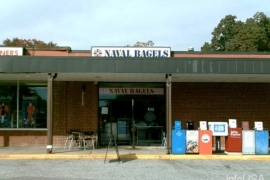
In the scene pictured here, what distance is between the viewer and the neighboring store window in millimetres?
18172

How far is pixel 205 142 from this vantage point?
48.3 feet

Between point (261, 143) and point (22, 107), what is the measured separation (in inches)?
421

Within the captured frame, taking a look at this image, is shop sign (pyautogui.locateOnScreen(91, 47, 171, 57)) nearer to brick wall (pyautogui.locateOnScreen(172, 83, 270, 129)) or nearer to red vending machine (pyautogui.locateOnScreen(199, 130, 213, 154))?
brick wall (pyautogui.locateOnScreen(172, 83, 270, 129))

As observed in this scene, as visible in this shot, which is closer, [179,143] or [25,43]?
[179,143]

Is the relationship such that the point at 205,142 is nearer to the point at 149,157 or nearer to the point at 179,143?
the point at 179,143

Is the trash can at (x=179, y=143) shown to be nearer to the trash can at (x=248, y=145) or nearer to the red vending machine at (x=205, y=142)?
the red vending machine at (x=205, y=142)

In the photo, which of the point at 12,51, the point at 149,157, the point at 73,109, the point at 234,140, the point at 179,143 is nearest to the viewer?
the point at 149,157

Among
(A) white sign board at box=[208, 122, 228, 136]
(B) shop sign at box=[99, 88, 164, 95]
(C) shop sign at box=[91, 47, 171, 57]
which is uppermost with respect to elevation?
(C) shop sign at box=[91, 47, 171, 57]

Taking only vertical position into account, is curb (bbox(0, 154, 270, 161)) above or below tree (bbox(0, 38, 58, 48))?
below

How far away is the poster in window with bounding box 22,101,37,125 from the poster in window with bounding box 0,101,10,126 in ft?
2.49

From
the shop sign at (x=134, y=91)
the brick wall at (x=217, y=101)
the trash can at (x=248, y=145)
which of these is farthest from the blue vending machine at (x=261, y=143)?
the shop sign at (x=134, y=91)

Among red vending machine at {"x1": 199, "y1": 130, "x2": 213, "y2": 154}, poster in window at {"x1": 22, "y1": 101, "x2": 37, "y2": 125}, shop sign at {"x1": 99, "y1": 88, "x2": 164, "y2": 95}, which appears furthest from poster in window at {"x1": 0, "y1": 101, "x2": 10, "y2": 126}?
red vending machine at {"x1": 199, "y1": 130, "x2": 213, "y2": 154}

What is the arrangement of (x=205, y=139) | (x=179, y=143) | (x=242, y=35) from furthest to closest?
(x=242, y=35) → (x=205, y=139) → (x=179, y=143)

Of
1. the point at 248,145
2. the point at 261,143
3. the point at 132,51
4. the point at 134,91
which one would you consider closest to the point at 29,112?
the point at 134,91
